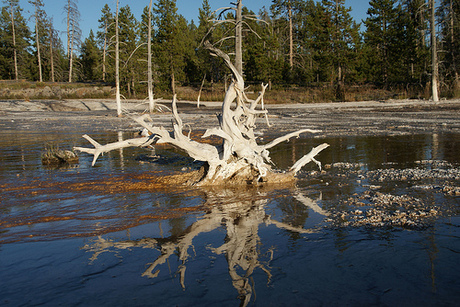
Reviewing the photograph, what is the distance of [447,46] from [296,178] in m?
39.5

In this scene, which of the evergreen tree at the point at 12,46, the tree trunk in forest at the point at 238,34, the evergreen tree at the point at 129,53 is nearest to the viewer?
the tree trunk in forest at the point at 238,34

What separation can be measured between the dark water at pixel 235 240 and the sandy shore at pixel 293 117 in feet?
15.6

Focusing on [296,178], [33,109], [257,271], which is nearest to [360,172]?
[296,178]

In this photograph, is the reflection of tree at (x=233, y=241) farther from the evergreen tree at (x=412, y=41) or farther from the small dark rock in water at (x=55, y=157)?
the evergreen tree at (x=412, y=41)

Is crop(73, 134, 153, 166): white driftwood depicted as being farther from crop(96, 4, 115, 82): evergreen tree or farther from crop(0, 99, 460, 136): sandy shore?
crop(96, 4, 115, 82): evergreen tree

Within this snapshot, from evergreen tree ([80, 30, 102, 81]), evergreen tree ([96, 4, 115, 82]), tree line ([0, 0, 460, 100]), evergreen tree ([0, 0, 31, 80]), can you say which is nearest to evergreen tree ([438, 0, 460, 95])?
tree line ([0, 0, 460, 100])

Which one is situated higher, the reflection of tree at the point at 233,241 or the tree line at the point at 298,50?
the tree line at the point at 298,50

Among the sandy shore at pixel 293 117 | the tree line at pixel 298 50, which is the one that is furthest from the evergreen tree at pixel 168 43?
the sandy shore at pixel 293 117

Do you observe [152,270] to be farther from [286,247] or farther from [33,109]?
[33,109]

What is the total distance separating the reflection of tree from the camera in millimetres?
4500

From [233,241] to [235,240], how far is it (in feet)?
0.16

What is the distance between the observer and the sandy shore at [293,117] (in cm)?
1930

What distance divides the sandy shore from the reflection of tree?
555cm

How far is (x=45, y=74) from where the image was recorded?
6938cm
